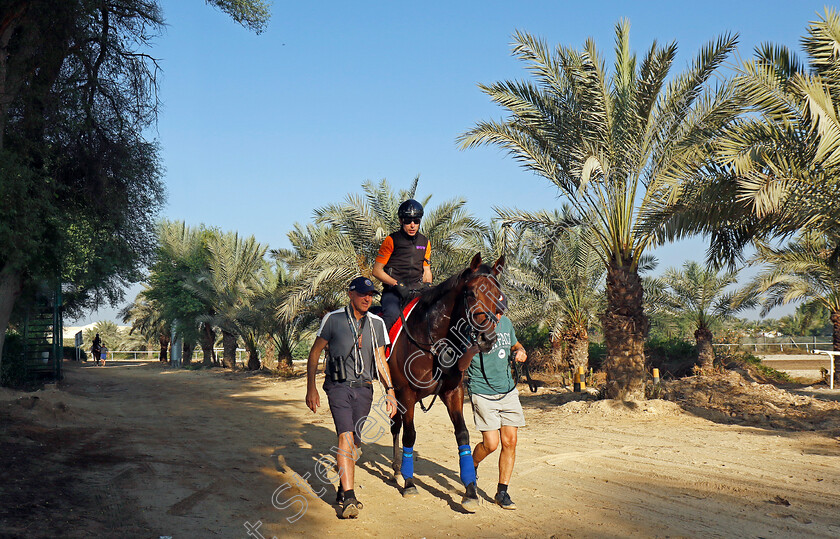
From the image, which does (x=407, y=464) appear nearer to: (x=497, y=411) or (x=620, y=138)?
(x=497, y=411)

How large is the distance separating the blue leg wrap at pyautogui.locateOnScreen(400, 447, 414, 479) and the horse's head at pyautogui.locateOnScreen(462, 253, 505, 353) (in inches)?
75.2

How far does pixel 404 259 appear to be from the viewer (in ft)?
25.3

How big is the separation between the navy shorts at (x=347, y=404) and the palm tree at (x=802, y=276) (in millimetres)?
16142

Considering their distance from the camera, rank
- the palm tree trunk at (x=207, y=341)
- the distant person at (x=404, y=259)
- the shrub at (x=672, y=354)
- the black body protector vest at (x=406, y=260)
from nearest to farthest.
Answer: the distant person at (x=404, y=259) < the black body protector vest at (x=406, y=260) < the shrub at (x=672, y=354) < the palm tree trunk at (x=207, y=341)

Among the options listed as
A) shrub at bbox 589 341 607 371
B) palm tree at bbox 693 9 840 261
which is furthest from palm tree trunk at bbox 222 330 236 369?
palm tree at bbox 693 9 840 261

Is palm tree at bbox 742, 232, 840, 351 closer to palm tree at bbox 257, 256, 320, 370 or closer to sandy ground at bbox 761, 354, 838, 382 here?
sandy ground at bbox 761, 354, 838, 382

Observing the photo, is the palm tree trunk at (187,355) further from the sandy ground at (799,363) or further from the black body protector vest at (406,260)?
the black body protector vest at (406,260)

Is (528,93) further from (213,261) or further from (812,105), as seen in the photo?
(213,261)

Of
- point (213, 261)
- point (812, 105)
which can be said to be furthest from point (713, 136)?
point (213, 261)

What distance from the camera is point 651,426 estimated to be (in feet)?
39.2

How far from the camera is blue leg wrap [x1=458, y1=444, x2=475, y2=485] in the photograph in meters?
6.12

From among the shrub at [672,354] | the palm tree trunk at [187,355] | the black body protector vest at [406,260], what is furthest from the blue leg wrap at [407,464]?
the palm tree trunk at [187,355]

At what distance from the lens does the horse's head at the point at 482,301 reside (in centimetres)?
555

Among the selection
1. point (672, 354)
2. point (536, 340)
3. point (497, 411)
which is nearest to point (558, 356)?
point (536, 340)
